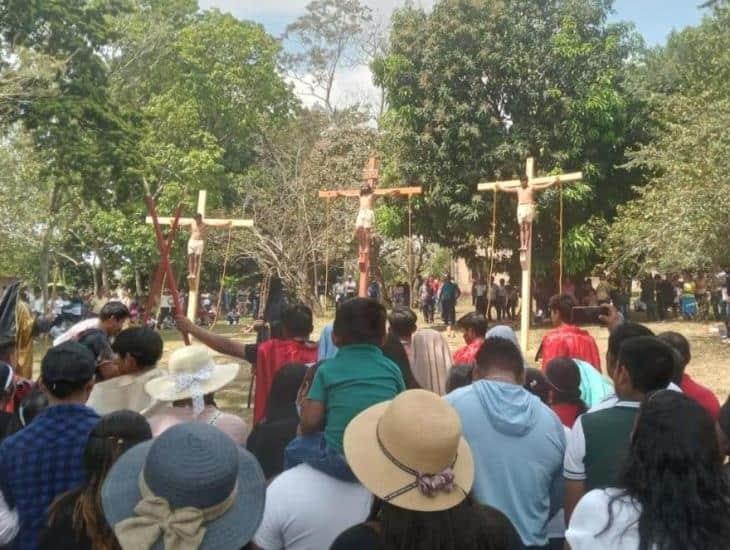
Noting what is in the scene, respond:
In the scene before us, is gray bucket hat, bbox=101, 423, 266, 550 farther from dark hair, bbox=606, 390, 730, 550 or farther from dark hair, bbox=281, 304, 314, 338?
dark hair, bbox=281, 304, 314, 338

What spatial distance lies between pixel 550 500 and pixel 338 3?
3801 centimetres

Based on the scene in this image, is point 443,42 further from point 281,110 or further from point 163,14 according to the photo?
point 163,14

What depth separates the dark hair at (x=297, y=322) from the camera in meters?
5.20

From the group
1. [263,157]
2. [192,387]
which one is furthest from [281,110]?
[192,387]

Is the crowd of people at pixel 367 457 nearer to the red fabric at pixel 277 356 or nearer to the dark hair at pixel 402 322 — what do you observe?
the red fabric at pixel 277 356

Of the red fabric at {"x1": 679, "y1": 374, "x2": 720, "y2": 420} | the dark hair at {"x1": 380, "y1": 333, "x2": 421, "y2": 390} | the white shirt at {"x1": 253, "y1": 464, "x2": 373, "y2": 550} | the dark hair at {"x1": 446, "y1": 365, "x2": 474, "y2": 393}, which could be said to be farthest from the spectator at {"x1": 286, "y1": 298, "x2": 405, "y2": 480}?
the red fabric at {"x1": 679, "y1": 374, "x2": 720, "y2": 420}

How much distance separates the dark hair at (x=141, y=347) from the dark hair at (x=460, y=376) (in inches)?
67.6

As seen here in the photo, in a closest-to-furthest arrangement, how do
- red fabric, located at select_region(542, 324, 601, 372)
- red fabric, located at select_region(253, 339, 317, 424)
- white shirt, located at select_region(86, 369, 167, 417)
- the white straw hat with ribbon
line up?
the white straw hat with ribbon
white shirt, located at select_region(86, 369, 167, 417)
red fabric, located at select_region(253, 339, 317, 424)
red fabric, located at select_region(542, 324, 601, 372)

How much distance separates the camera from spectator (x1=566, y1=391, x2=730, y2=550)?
2029 millimetres

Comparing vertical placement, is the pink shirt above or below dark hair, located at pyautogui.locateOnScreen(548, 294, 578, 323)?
below

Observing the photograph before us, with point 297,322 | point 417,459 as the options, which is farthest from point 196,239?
point 417,459

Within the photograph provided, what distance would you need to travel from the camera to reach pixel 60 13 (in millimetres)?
15602

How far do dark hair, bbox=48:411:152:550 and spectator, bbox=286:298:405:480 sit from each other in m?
0.60

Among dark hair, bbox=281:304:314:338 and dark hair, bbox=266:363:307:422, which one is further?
dark hair, bbox=281:304:314:338
